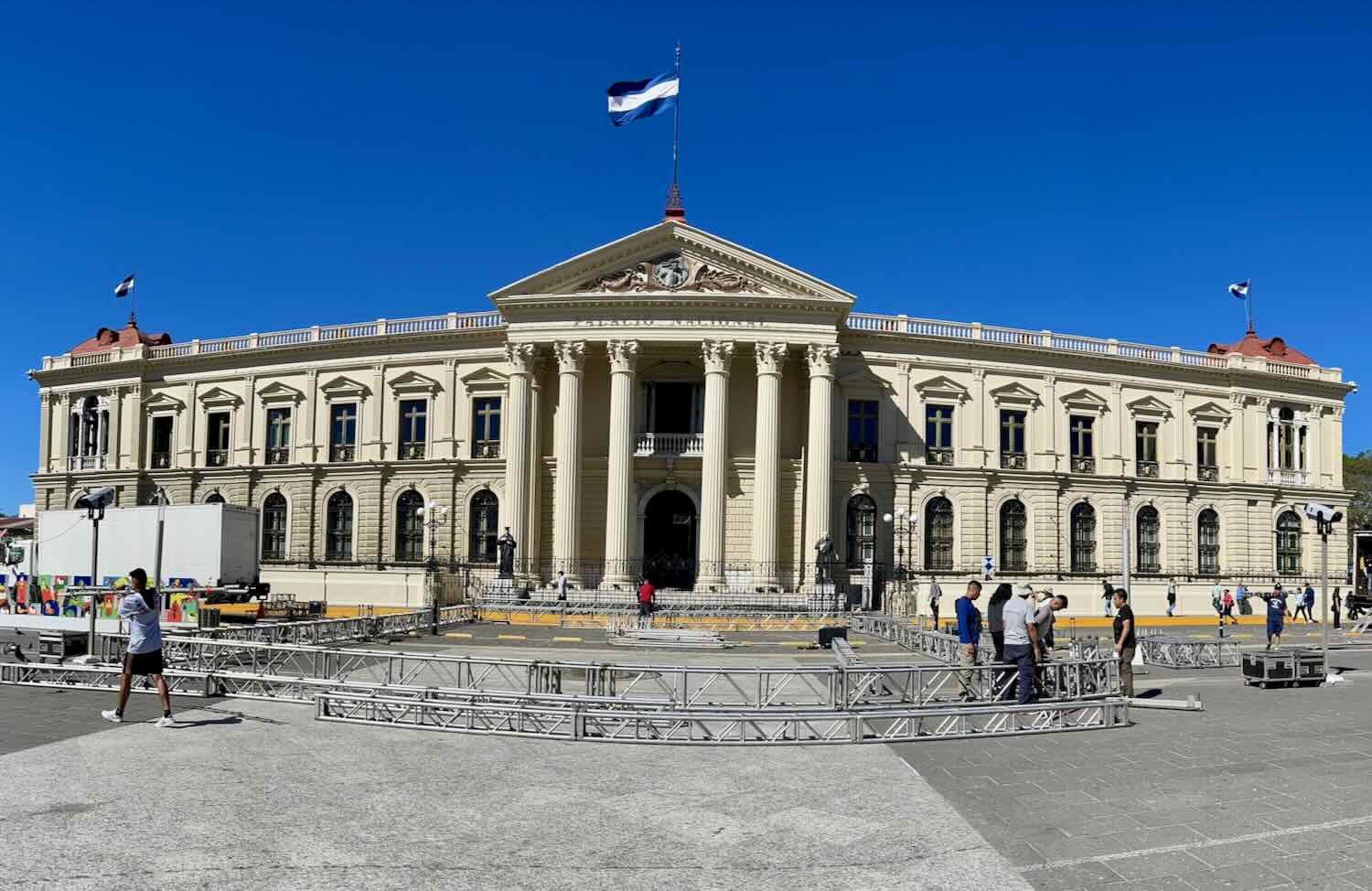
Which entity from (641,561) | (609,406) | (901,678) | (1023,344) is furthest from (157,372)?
(901,678)

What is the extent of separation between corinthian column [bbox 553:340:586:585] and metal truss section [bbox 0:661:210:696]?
2557cm

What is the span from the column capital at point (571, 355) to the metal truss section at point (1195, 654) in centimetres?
2564

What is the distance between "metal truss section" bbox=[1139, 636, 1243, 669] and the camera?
22859mm

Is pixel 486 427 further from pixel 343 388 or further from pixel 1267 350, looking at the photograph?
pixel 1267 350

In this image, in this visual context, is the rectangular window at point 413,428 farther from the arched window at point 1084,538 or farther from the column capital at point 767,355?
the arched window at point 1084,538

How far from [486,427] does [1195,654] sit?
33053mm

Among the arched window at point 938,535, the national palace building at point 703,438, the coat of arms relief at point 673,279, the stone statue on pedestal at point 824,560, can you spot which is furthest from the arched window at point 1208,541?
the coat of arms relief at point 673,279

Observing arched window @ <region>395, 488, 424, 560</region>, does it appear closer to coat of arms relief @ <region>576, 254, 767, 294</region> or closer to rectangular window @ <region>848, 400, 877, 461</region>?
coat of arms relief @ <region>576, 254, 767, 294</region>

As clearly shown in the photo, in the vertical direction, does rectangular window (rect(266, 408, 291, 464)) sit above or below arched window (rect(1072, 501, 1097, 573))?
above

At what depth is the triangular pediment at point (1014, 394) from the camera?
156ft

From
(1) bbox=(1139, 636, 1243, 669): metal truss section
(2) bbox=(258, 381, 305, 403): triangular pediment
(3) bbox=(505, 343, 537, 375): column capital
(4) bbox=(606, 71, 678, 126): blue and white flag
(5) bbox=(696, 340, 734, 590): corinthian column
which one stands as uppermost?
(4) bbox=(606, 71, 678, 126): blue and white flag

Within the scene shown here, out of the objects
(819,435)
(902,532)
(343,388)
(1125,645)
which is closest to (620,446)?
(819,435)

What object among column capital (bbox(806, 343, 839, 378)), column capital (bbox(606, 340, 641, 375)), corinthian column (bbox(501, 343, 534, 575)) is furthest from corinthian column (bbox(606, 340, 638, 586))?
column capital (bbox(806, 343, 839, 378))

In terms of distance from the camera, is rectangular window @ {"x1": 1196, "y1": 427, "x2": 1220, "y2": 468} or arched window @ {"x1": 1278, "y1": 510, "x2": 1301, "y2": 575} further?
arched window @ {"x1": 1278, "y1": 510, "x2": 1301, "y2": 575}
